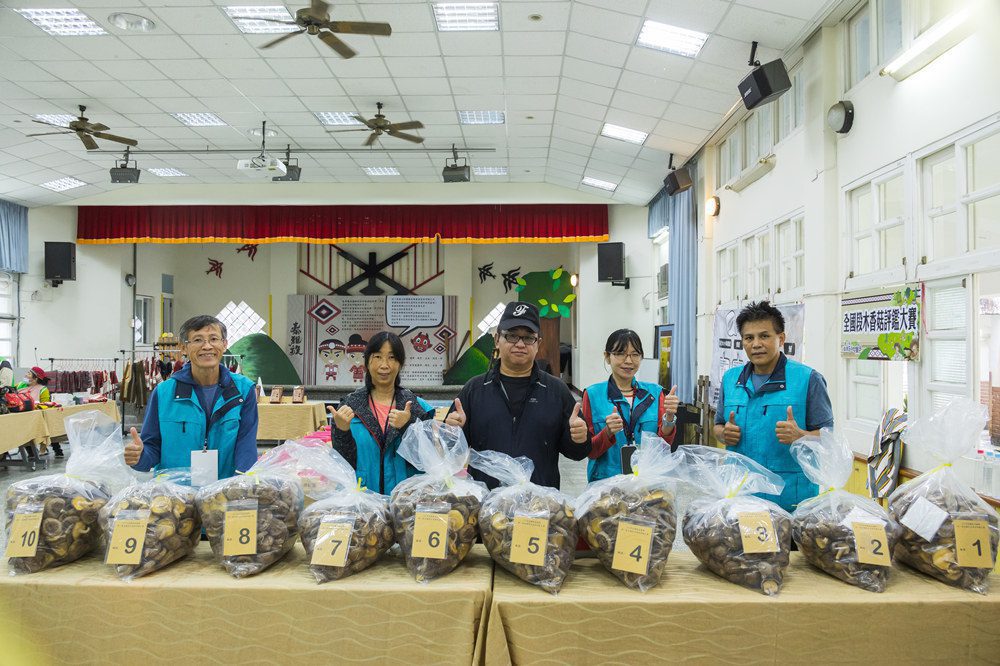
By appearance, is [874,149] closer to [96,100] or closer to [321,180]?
[96,100]

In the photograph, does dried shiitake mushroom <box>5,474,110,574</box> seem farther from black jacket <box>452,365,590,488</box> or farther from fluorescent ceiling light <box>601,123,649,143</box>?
fluorescent ceiling light <box>601,123,649,143</box>

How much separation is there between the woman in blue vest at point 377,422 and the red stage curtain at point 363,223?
906 cm

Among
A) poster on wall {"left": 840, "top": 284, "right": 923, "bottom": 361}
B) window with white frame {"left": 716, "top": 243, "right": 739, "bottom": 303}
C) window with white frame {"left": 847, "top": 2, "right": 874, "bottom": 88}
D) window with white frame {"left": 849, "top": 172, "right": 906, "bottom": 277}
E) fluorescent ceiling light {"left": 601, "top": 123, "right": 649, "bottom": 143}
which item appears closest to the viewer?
poster on wall {"left": 840, "top": 284, "right": 923, "bottom": 361}

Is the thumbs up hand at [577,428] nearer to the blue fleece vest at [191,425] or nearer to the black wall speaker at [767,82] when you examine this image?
the blue fleece vest at [191,425]

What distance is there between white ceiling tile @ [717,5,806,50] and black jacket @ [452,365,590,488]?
3865 mm

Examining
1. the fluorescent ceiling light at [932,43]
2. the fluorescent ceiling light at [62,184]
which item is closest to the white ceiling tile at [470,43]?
the fluorescent ceiling light at [932,43]

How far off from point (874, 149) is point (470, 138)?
536 cm

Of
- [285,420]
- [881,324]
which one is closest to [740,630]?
[881,324]

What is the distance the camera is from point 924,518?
4.71 ft

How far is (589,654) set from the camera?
133 cm

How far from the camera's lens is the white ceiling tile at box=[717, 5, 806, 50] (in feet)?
15.9

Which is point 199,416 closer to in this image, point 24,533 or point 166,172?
point 24,533

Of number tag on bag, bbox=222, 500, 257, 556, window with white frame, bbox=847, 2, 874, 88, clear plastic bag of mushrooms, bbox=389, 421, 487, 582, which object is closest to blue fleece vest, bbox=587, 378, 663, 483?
clear plastic bag of mushrooms, bbox=389, 421, 487, 582

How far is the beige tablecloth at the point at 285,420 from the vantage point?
837cm
